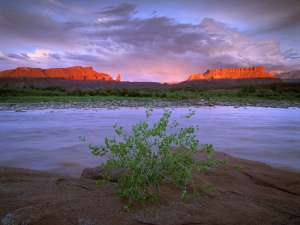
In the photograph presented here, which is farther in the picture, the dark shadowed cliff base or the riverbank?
the riverbank

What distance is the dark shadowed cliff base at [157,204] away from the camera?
224 centimetres

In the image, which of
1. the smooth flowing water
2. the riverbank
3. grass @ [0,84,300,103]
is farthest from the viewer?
grass @ [0,84,300,103]

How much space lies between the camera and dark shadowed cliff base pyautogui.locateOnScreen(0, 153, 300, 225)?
224 cm


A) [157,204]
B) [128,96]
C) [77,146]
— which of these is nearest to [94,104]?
[128,96]

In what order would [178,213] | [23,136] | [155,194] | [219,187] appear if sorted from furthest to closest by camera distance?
1. [23,136]
2. [219,187]
3. [155,194]
4. [178,213]

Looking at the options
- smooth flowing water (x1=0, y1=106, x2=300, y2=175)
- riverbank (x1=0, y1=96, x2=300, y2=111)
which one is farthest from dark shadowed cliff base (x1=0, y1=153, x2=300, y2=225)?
riverbank (x1=0, y1=96, x2=300, y2=111)

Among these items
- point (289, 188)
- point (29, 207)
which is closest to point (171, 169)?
point (29, 207)

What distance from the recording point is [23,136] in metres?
6.86

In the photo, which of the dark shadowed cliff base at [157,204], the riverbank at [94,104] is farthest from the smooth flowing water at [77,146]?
the riverbank at [94,104]

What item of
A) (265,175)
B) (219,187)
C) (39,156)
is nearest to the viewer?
(219,187)

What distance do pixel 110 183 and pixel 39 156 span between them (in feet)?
8.18

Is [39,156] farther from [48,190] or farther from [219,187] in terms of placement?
[219,187]

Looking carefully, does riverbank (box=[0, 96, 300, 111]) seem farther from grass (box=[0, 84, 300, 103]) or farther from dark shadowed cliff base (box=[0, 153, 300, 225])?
dark shadowed cliff base (box=[0, 153, 300, 225])

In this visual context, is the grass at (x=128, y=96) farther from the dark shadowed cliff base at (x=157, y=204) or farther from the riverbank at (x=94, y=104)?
the dark shadowed cliff base at (x=157, y=204)
